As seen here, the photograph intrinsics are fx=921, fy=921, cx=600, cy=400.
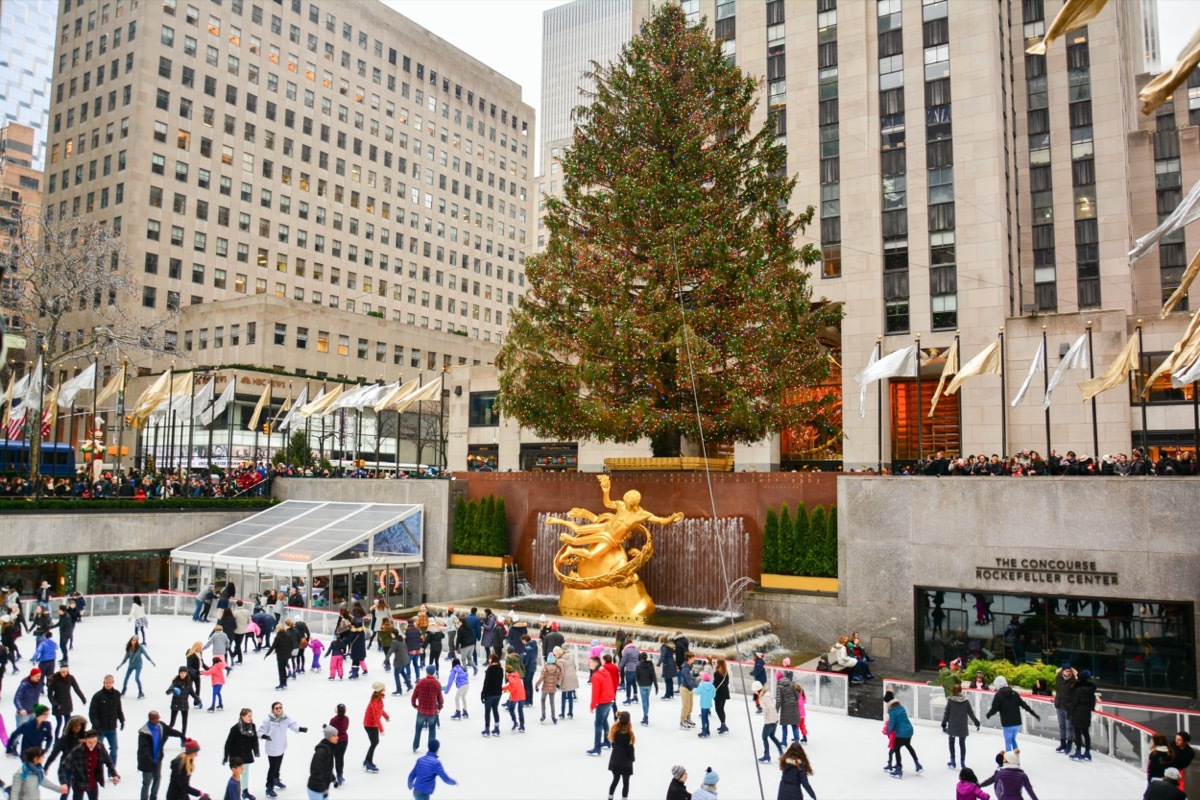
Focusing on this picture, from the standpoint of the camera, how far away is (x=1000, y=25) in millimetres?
46750

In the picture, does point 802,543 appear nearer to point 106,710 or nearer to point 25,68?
point 106,710

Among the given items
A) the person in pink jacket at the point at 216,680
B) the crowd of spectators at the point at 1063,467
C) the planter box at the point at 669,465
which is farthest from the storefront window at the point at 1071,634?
the person in pink jacket at the point at 216,680

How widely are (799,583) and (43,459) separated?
38.3 metres

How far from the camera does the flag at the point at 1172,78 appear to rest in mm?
7425

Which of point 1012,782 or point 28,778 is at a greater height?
point 28,778

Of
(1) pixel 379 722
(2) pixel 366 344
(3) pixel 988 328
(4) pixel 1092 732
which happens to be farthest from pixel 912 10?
(2) pixel 366 344

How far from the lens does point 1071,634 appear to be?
22.7m

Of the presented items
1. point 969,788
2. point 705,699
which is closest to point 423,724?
point 705,699

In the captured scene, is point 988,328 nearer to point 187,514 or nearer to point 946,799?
point 946,799

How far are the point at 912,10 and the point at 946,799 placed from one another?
41.6 m

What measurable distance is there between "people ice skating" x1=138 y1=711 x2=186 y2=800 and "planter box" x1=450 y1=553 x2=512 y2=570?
19421 millimetres

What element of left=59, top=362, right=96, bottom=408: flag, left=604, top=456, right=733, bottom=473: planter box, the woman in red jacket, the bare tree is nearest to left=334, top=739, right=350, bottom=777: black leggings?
the woman in red jacket

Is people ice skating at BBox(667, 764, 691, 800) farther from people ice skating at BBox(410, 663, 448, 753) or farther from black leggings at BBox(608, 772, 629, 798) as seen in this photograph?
people ice skating at BBox(410, 663, 448, 753)

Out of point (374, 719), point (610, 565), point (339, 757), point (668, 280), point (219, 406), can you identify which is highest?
point (668, 280)
